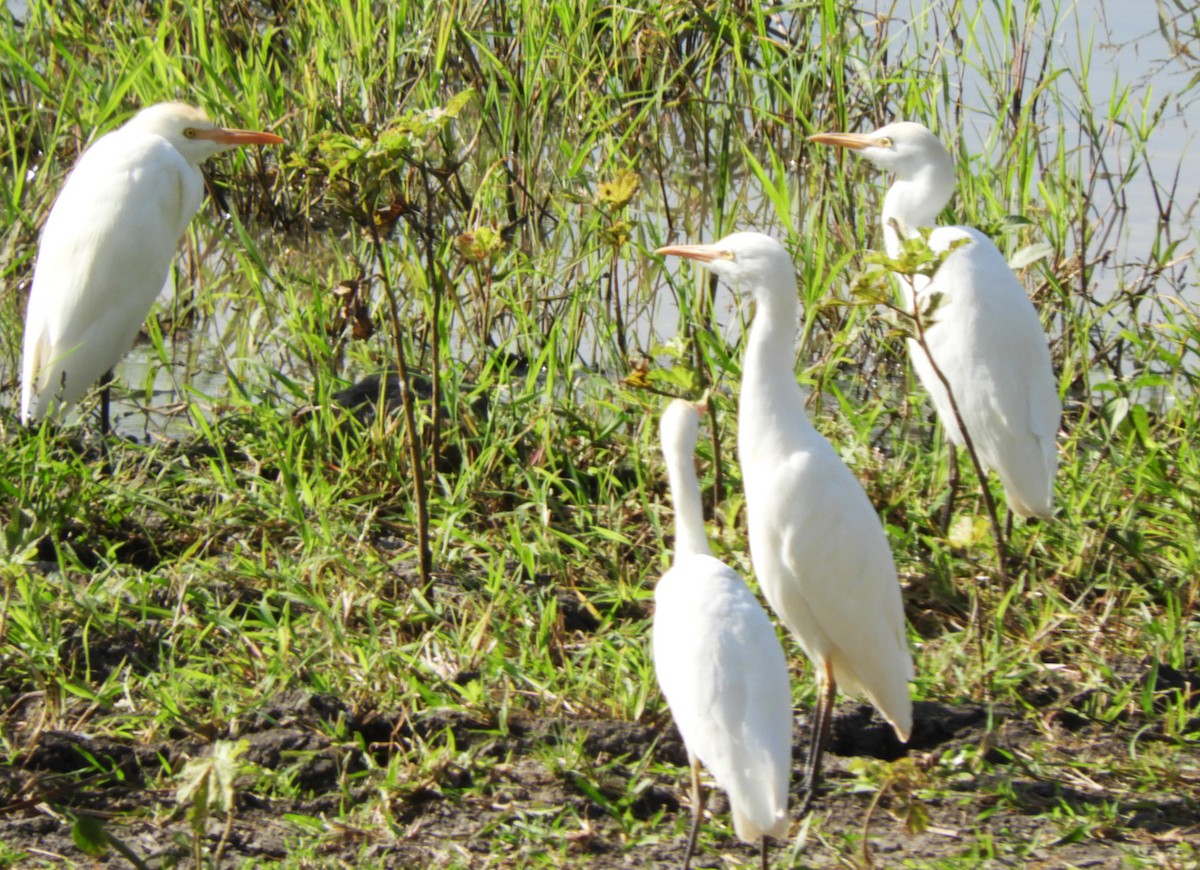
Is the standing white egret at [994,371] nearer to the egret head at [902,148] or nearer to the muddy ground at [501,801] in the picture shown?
the egret head at [902,148]

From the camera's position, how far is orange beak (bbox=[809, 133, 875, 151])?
4219 millimetres

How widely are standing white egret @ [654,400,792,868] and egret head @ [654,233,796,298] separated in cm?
61

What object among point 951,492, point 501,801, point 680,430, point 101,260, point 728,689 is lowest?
point 501,801

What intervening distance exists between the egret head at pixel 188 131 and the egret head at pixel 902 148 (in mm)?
1826

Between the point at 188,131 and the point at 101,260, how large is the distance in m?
0.67

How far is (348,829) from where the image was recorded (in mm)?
2449

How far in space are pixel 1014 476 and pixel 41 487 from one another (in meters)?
2.39

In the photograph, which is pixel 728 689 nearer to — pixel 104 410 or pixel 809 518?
pixel 809 518

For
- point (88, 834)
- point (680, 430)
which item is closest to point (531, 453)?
point (680, 430)

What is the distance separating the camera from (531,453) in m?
3.91

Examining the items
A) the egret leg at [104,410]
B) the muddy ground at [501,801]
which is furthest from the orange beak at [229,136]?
the muddy ground at [501,801]

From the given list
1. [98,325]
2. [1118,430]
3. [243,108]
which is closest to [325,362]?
[98,325]

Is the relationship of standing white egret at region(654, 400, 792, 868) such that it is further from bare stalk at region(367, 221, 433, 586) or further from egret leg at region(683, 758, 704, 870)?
bare stalk at region(367, 221, 433, 586)

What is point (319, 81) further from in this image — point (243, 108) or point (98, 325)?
point (98, 325)
